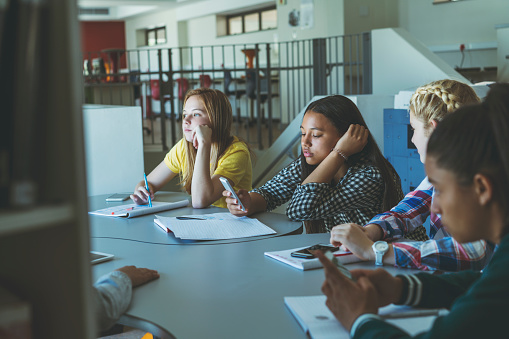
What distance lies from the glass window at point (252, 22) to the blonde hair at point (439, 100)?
9.82 meters

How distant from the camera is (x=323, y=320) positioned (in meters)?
1.01

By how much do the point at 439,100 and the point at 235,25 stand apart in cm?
1067

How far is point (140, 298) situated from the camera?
3.91ft

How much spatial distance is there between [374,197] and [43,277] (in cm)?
146

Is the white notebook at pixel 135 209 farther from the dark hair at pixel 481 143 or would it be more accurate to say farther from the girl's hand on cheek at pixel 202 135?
the dark hair at pixel 481 143

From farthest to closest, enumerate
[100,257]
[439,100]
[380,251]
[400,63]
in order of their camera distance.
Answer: [400,63] → [439,100] → [100,257] → [380,251]

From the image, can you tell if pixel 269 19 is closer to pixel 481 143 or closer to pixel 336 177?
pixel 336 177

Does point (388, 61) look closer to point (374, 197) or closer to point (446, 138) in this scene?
point (374, 197)

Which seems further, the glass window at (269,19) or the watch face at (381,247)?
the glass window at (269,19)

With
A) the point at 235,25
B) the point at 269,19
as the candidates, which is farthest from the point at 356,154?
the point at 235,25

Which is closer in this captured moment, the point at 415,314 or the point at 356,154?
the point at 415,314

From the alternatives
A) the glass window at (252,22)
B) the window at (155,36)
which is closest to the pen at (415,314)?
the glass window at (252,22)

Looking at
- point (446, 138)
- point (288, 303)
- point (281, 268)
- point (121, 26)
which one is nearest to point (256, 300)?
point (288, 303)

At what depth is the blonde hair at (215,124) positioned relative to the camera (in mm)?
2488
